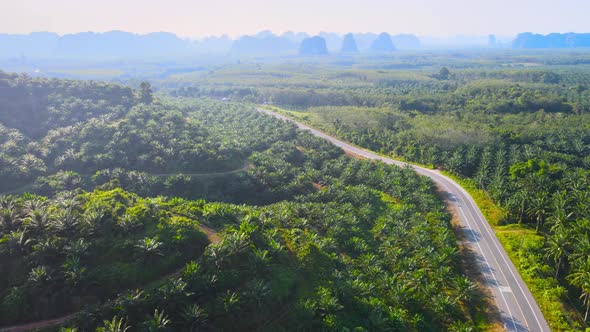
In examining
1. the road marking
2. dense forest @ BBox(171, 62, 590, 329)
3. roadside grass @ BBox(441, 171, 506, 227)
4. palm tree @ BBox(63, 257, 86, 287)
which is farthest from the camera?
roadside grass @ BBox(441, 171, 506, 227)

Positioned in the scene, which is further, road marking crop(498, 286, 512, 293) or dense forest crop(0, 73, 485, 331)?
road marking crop(498, 286, 512, 293)

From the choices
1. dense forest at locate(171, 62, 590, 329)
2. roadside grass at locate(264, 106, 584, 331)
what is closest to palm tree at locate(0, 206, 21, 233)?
roadside grass at locate(264, 106, 584, 331)

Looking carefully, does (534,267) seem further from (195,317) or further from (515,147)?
(515,147)

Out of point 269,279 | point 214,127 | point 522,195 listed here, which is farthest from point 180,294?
point 214,127

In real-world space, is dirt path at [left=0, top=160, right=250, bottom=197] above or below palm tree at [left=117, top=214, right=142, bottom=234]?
below

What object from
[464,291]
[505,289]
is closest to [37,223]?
[464,291]

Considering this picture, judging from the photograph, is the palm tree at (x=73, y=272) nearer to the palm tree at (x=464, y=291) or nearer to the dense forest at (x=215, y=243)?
the dense forest at (x=215, y=243)

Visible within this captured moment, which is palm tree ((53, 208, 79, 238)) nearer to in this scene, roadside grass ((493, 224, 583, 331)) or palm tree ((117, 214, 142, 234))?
palm tree ((117, 214, 142, 234))
